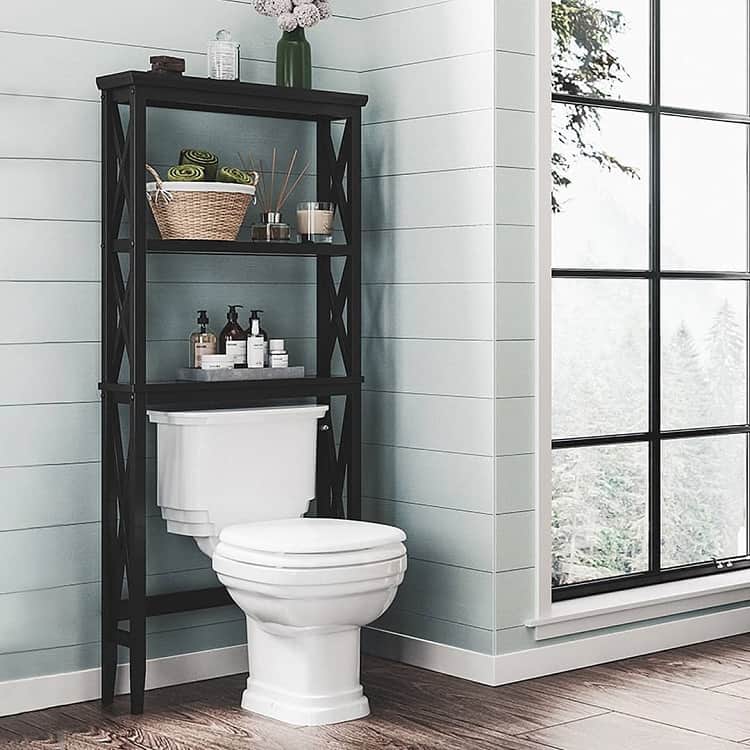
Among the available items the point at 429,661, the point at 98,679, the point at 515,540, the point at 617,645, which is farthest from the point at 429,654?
the point at 98,679

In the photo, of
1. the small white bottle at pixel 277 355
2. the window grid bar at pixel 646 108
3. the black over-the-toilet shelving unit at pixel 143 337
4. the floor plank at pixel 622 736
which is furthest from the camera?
the window grid bar at pixel 646 108

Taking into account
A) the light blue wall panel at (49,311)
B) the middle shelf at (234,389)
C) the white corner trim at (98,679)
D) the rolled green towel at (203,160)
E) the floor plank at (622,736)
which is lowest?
the floor plank at (622,736)

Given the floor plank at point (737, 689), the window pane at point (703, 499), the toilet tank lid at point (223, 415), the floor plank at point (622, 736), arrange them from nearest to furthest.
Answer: the floor plank at point (622, 736), the toilet tank lid at point (223, 415), the floor plank at point (737, 689), the window pane at point (703, 499)

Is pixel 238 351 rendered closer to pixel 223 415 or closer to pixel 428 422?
pixel 223 415

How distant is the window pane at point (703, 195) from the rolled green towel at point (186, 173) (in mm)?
1584

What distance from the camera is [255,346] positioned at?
12.4ft

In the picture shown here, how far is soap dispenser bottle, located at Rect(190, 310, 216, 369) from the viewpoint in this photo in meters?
3.74

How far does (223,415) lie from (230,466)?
0.47 ft

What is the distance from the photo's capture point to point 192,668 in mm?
3902

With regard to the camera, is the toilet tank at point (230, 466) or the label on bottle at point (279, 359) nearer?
the toilet tank at point (230, 466)

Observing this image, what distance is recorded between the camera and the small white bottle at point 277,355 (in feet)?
12.6

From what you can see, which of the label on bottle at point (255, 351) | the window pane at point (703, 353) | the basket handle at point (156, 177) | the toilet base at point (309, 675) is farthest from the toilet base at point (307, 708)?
the window pane at point (703, 353)

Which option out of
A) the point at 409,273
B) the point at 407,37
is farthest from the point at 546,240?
the point at 407,37

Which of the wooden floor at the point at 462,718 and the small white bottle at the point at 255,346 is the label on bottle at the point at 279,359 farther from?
the wooden floor at the point at 462,718
